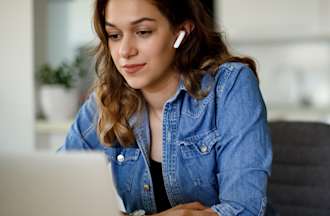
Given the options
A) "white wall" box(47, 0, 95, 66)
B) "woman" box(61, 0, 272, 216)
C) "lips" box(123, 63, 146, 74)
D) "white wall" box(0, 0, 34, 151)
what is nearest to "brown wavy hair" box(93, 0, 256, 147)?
"woman" box(61, 0, 272, 216)

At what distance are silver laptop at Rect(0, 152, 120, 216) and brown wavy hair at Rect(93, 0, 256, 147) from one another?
0.64 meters

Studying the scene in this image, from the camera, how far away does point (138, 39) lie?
116cm

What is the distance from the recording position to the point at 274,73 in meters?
4.12

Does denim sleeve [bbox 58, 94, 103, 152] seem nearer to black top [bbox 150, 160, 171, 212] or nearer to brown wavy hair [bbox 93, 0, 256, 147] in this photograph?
brown wavy hair [bbox 93, 0, 256, 147]

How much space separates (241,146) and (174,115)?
0.70 feet

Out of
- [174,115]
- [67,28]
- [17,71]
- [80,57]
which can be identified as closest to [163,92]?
[174,115]

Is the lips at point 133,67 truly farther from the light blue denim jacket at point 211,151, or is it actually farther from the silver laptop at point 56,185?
the silver laptop at point 56,185

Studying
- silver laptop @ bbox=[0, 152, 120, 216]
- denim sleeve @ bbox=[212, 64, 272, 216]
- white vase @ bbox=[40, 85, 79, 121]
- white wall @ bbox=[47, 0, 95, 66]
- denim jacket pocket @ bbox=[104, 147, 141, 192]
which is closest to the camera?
silver laptop @ bbox=[0, 152, 120, 216]

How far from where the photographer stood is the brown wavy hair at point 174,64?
1.24 m

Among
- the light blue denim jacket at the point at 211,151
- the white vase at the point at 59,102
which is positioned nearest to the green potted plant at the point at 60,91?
the white vase at the point at 59,102

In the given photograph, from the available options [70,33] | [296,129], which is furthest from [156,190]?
[70,33]

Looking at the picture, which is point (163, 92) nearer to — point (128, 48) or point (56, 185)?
point (128, 48)

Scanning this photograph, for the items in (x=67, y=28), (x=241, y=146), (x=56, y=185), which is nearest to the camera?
(x=56, y=185)

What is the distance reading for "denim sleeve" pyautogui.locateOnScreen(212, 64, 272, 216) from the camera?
105 centimetres
